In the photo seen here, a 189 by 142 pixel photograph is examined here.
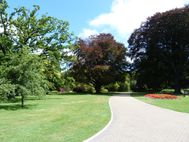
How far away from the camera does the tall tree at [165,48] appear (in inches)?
1828

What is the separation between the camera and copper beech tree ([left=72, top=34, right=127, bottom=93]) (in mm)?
51812

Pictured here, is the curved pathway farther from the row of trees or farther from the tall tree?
the tall tree

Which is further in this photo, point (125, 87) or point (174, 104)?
point (125, 87)

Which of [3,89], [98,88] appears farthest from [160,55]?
[3,89]

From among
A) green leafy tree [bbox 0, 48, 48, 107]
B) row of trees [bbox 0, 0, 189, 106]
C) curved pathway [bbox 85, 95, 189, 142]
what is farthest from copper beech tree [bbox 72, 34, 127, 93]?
curved pathway [bbox 85, 95, 189, 142]

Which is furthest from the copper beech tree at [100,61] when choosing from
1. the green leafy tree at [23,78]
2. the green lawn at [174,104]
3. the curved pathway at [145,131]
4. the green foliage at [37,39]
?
the curved pathway at [145,131]

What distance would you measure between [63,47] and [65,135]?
94.2ft

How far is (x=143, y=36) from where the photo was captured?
164ft

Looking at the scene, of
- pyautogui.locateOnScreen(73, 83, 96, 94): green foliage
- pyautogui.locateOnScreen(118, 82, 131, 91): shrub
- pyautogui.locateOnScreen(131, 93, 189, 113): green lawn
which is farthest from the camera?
pyautogui.locateOnScreen(118, 82, 131, 91): shrub

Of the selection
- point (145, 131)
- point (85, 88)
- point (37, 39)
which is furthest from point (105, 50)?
point (145, 131)

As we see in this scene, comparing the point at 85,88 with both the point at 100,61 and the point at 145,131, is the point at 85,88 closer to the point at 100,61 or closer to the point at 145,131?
the point at 100,61

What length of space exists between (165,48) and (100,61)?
35.4 feet

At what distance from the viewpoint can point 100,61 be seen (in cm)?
5272

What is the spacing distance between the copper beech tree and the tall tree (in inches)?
152
